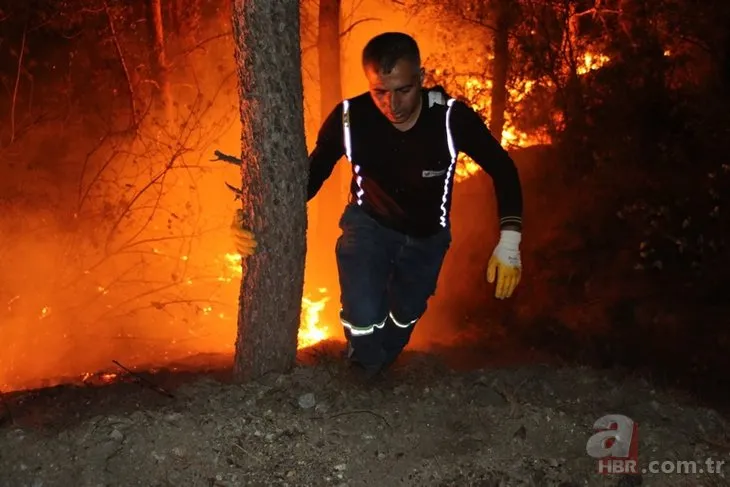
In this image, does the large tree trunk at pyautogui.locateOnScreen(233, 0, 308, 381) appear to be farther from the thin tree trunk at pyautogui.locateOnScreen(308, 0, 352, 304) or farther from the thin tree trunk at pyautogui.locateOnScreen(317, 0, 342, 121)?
the thin tree trunk at pyautogui.locateOnScreen(317, 0, 342, 121)

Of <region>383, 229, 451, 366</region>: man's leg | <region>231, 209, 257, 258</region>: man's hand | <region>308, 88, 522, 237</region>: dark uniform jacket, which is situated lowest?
<region>383, 229, 451, 366</region>: man's leg

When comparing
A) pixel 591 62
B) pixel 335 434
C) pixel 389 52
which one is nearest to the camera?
pixel 335 434

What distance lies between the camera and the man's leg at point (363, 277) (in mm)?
3768

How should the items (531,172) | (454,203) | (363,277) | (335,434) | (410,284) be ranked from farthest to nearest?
1. (454,203)
2. (531,172)
3. (410,284)
4. (363,277)
5. (335,434)

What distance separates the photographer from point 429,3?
8602 millimetres

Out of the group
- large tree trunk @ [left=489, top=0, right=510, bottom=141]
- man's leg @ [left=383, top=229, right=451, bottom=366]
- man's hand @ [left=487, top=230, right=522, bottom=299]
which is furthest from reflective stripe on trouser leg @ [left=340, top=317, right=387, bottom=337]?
large tree trunk @ [left=489, top=0, right=510, bottom=141]

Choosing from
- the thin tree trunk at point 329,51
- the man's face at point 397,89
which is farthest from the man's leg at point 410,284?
the thin tree trunk at point 329,51

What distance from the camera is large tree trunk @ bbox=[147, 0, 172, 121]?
9656 millimetres

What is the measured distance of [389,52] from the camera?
327 cm

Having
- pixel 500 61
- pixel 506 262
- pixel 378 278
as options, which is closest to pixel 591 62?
pixel 500 61

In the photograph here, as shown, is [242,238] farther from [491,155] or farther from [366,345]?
[491,155]

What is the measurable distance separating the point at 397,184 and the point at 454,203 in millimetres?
5465

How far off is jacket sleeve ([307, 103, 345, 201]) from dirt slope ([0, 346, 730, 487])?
3.53 feet

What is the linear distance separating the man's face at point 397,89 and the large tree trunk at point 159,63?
7.31 meters
